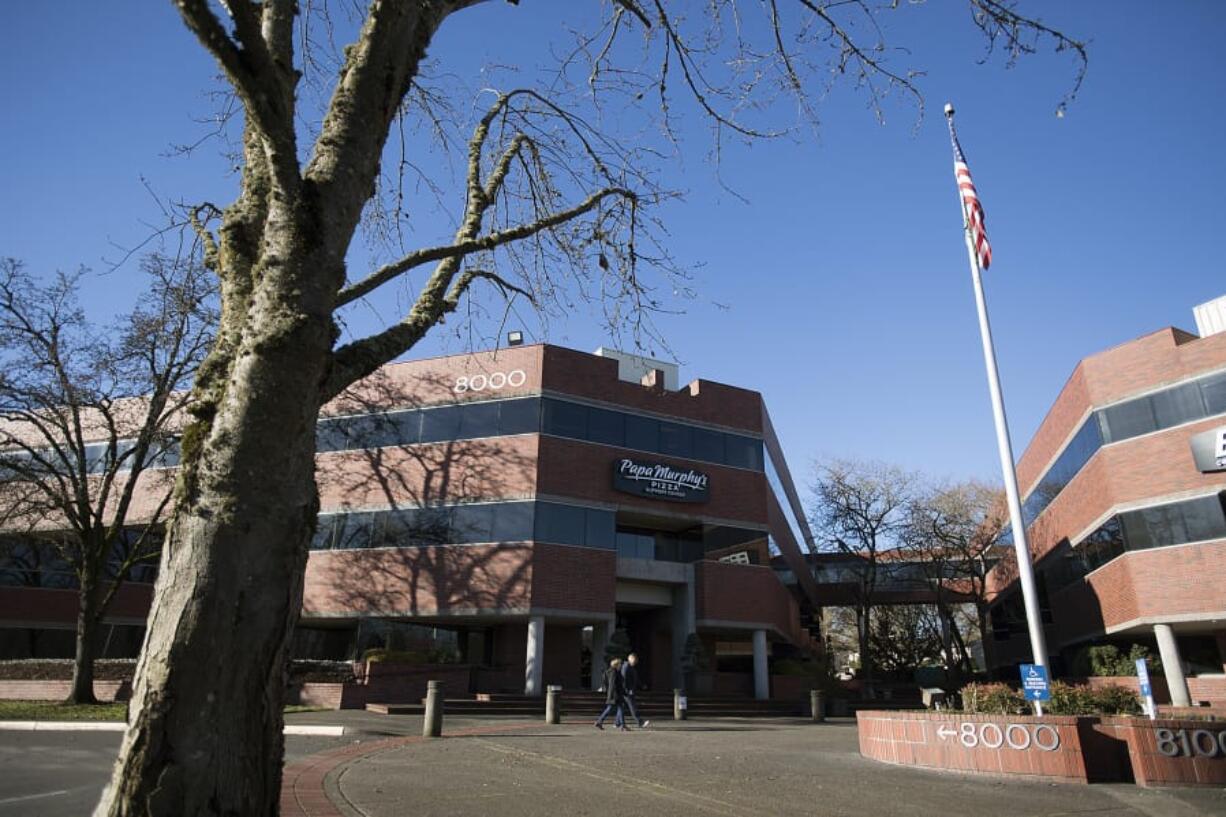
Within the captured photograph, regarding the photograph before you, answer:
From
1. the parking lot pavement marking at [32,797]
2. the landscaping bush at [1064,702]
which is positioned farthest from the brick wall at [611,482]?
the parking lot pavement marking at [32,797]

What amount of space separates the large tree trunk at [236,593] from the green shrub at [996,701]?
992 cm

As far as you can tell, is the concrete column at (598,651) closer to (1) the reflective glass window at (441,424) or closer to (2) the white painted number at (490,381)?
(1) the reflective glass window at (441,424)

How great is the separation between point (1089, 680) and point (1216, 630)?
406 centimetres

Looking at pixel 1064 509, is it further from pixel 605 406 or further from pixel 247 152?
Result: pixel 247 152

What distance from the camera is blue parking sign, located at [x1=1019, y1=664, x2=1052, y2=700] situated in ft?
32.4

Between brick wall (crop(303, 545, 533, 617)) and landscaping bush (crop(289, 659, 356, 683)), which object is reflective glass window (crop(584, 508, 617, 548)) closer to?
brick wall (crop(303, 545, 533, 617))

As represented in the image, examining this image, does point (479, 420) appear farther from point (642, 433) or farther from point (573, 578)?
point (573, 578)

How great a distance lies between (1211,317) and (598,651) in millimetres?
23192

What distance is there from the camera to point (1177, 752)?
872cm

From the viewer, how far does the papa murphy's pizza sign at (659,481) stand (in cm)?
2681

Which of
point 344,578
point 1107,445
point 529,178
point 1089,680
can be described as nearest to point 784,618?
point 1089,680

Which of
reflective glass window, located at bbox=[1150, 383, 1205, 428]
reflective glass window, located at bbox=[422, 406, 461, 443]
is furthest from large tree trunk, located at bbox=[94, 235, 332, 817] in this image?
reflective glass window, located at bbox=[1150, 383, 1205, 428]

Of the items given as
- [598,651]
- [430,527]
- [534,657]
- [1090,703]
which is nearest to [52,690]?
[430,527]

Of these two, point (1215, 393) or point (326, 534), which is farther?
point (326, 534)
